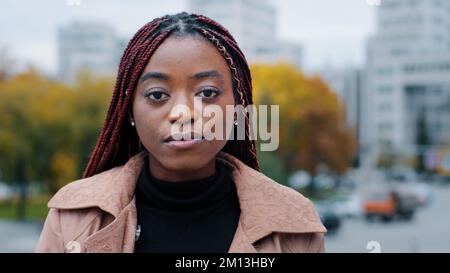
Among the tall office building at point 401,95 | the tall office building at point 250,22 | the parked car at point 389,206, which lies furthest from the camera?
the parked car at point 389,206

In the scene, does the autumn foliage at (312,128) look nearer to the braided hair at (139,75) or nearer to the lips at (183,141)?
the braided hair at (139,75)

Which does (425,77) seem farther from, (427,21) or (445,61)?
(427,21)

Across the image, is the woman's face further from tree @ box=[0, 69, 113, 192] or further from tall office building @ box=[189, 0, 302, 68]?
tree @ box=[0, 69, 113, 192]

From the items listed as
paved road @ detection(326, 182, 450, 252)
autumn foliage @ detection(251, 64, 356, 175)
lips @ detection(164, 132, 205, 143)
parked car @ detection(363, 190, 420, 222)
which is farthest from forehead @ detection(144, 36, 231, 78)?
autumn foliage @ detection(251, 64, 356, 175)

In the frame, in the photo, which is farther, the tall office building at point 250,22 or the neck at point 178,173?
the tall office building at point 250,22

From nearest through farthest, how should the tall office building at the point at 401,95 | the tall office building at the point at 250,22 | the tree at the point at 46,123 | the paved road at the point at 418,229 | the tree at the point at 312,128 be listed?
the tall office building at the point at 250,22, the paved road at the point at 418,229, the tall office building at the point at 401,95, the tree at the point at 46,123, the tree at the point at 312,128

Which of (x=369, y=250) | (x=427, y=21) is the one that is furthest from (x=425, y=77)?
(x=369, y=250)

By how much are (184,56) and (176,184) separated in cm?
24

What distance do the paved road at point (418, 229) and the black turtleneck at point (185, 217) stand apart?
7.27m

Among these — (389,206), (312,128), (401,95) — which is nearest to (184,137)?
(389,206)

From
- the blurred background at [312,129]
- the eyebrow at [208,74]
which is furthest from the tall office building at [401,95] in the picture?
the eyebrow at [208,74]

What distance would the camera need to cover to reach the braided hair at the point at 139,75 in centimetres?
126

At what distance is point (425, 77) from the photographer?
15.0 m
